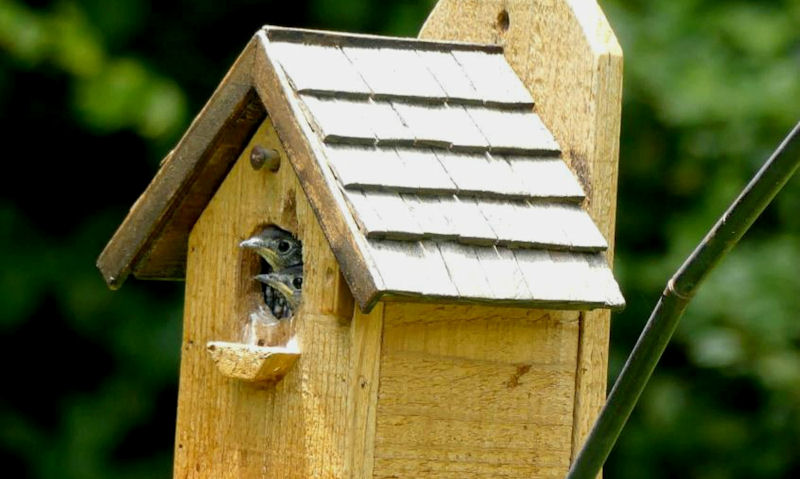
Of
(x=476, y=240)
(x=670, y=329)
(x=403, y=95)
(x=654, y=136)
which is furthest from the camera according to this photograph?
(x=654, y=136)

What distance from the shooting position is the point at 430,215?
2.03 meters

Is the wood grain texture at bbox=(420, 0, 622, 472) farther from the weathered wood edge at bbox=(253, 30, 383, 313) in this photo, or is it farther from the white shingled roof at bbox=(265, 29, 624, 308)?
the weathered wood edge at bbox=(253, 30, 383, 313)

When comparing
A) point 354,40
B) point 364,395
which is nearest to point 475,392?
point 364,395

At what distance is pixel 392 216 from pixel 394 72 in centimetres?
31

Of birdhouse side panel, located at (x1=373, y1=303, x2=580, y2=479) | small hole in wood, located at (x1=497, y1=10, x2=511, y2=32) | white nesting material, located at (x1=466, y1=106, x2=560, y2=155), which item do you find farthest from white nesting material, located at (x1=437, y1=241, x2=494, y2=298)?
small hole in wood, located at (x1=497, y1=10, x2=511, y2=32)

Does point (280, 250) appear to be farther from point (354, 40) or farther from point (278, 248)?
point (354, 40)

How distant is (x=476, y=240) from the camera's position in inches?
80.0

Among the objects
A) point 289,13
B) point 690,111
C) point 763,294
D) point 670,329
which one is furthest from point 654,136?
point 670,329

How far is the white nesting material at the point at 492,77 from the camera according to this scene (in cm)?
227

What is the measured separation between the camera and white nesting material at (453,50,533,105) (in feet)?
7.44

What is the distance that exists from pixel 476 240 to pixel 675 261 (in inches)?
126

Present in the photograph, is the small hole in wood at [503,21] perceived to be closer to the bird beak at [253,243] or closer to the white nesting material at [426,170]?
the white nesting material at [426,170]

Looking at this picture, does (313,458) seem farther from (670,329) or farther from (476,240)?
(670,329)

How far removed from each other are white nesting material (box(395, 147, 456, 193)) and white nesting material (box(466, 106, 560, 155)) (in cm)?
11
